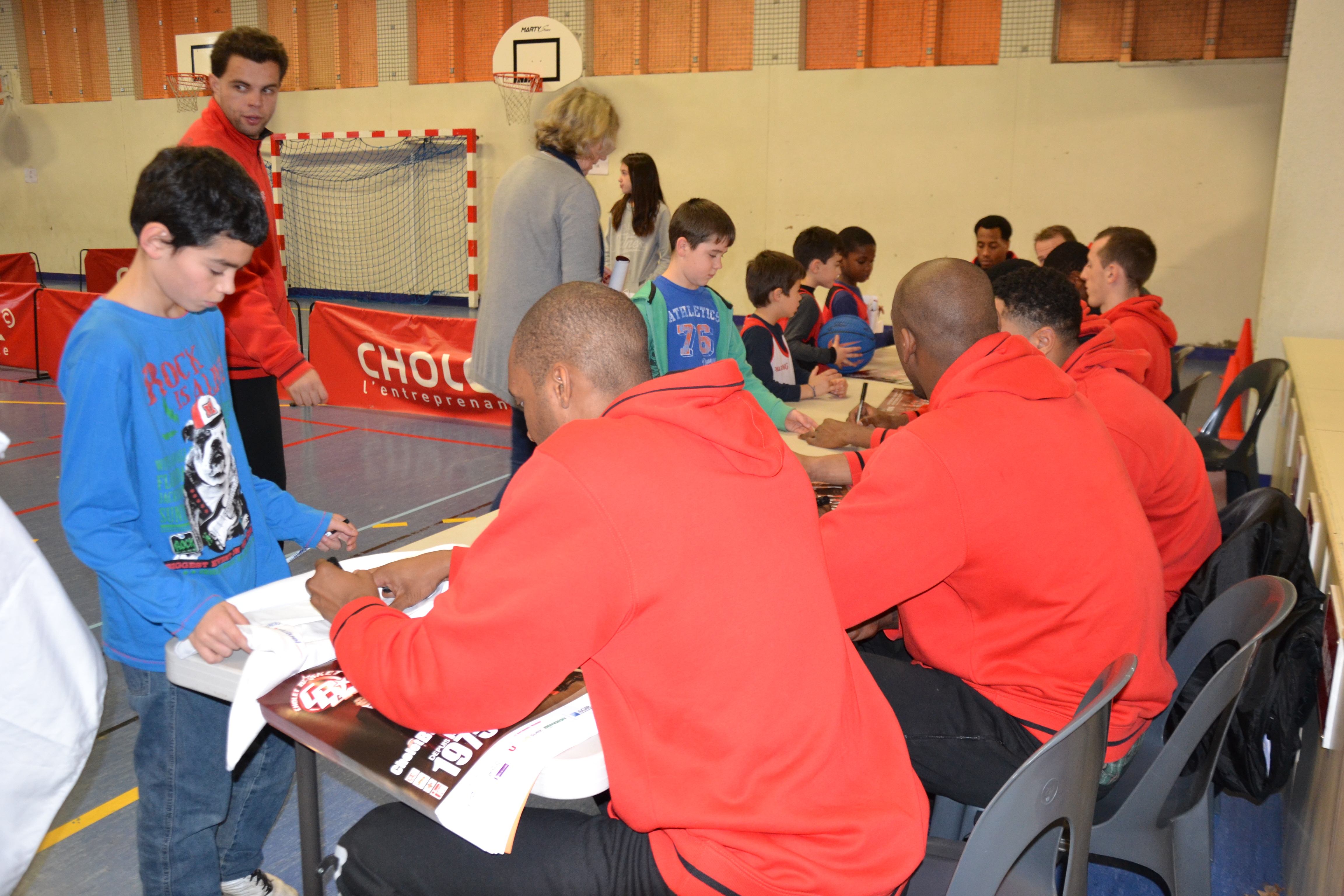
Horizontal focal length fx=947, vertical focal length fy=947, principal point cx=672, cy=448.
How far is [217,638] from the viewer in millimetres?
1344

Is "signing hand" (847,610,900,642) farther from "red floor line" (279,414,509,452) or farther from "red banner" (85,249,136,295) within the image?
"red banner" (85,249,136,295)

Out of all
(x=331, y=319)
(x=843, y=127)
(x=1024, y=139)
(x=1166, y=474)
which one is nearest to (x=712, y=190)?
(x=843, y=127)

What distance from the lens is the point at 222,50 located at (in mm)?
2361

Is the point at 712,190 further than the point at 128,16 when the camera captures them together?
No

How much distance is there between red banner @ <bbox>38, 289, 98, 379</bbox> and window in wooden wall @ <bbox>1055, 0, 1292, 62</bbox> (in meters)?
8.64

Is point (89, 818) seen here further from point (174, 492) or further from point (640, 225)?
point (640, 225)

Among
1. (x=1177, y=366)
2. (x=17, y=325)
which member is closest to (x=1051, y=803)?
(x=1177, y=366)

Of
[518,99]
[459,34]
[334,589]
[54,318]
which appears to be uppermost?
[459,34]

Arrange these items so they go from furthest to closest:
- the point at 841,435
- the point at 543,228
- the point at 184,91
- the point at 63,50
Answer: the point at 63,50 < the point at 184,91 < the point at 543,228 < the point at 841,435

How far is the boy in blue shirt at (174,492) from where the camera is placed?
4.70ft

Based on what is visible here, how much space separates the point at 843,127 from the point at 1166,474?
8394mm

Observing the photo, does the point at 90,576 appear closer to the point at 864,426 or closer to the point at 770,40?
the point at 864,426

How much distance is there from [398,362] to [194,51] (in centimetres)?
794

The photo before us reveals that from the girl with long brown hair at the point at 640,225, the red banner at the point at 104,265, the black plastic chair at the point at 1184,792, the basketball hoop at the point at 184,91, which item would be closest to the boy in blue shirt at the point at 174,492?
the black plastic chair at the point at 1184,792
